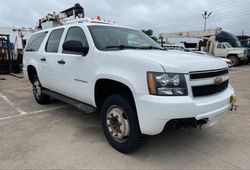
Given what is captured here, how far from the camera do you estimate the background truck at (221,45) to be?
59.0 ft

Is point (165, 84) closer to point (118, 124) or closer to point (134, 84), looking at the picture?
point (134, 84)

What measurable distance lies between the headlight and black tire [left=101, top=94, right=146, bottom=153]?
47 cm

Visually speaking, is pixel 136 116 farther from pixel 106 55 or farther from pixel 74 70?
pixel 74 70

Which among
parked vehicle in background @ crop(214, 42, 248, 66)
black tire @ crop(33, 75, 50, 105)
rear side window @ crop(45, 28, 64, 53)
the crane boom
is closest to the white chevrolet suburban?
rear side window @ crop(45, 28, 64, 53)

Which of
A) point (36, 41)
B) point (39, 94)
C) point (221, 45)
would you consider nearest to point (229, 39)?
point (221, 45)

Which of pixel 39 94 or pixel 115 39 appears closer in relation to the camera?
pixel 115 39

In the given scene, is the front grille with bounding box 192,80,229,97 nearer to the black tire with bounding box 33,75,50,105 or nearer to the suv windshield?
the suv windshield

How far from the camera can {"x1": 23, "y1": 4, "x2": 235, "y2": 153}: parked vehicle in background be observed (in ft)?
8.39

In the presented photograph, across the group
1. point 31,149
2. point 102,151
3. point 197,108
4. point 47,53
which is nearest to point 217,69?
point 197,108

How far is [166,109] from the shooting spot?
97.3 inches

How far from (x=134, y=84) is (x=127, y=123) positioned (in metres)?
0.60

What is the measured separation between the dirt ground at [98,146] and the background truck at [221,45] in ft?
48.2

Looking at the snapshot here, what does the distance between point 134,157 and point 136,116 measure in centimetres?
61

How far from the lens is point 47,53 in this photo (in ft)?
15.6
